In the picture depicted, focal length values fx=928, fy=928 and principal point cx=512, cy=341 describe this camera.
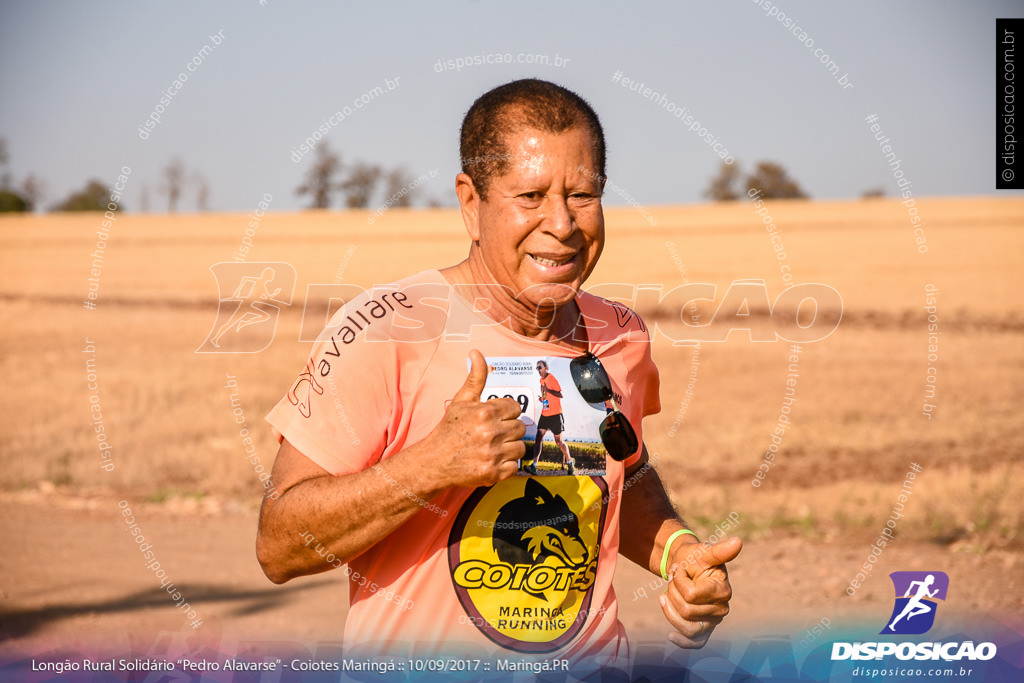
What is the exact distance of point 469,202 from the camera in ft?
7.91

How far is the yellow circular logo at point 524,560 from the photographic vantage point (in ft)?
7.11

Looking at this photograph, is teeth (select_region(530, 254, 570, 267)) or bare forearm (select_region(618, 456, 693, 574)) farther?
bare forearm (select_region(618, 456, 693, 574))

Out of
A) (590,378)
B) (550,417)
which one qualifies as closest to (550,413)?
(550,417)

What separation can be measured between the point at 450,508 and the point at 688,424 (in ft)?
31.2

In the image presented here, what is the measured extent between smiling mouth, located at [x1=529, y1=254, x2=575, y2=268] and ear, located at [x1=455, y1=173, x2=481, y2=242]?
0.19 metres

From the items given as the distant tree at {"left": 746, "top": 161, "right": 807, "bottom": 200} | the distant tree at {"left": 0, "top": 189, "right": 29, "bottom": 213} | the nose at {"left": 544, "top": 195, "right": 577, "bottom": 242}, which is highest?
the distant tree at {"left": 746, "top": 161, "right": 807, "bottom": 200}

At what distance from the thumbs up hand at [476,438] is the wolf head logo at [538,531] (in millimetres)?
237

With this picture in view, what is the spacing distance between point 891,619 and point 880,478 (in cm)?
330

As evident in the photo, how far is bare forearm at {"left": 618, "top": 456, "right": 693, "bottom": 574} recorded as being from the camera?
2.59 metres

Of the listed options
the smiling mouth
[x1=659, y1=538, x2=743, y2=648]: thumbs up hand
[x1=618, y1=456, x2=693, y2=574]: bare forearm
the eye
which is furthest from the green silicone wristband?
the eye

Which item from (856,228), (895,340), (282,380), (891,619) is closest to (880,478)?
(891,619)

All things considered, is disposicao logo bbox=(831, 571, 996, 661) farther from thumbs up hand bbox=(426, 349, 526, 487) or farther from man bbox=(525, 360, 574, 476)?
Answer: thumbs up hand bbox=(426, 349, 526, 487)

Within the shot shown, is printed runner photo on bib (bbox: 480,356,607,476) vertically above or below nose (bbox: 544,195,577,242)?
below

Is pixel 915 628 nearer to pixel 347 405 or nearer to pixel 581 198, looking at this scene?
pixel 581 198
